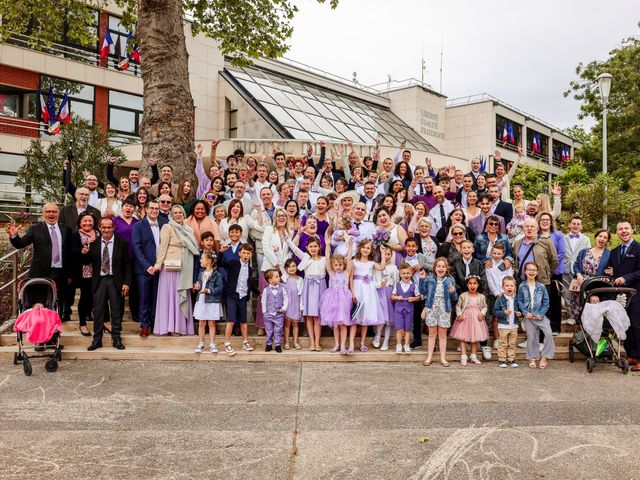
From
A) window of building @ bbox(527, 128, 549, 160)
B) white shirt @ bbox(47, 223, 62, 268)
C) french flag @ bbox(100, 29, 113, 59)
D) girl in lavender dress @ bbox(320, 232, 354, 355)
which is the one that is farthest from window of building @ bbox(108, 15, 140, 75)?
window of building @ bbox(527, 128, 549, 160)

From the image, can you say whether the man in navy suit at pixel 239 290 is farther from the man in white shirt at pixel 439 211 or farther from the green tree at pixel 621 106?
the green tree at pixel 621 106

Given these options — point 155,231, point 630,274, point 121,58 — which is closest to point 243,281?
point 155,231

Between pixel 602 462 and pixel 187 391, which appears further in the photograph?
pixel 187 391

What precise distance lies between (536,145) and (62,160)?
4756 centimetres

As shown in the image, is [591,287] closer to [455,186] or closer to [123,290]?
[455,186]

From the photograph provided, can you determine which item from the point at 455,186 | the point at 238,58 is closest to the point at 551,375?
the point at 455,186

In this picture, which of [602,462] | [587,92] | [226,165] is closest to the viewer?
[602,462]

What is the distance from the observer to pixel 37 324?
6.41m

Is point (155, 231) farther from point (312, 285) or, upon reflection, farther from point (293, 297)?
point (312, 285)

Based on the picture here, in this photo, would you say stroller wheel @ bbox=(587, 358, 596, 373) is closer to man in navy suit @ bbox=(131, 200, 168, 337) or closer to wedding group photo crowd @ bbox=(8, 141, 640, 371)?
wedding group photo crowd @ bbox=(8, 141, 640, 371)

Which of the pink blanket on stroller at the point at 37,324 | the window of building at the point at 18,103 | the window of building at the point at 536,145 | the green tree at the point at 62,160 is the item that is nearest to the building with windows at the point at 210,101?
the window of building at the point at 18,103

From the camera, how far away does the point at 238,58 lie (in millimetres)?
15531

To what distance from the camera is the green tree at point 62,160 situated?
15.5 m

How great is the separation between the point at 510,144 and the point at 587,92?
13.7 m
